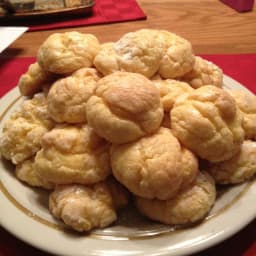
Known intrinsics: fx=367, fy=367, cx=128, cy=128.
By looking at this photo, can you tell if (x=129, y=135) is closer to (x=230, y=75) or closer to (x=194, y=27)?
(x=230, y=75)

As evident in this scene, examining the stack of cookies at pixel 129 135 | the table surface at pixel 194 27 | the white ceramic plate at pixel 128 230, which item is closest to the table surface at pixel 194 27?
the table surface at pixel 194 27

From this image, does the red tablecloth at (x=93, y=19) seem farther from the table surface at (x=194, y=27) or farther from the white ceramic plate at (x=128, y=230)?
the white ceramic plate at (x=128, y=230)

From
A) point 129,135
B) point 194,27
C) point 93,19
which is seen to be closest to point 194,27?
point 194,27

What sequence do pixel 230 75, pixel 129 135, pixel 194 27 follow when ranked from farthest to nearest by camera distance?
pixel 194 27
pixel 230 75
pixel 129 135

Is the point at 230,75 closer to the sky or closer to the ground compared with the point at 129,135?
closer to the ground

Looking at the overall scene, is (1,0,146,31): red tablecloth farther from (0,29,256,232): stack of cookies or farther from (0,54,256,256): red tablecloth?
(0,29,256,232): stack of cookies

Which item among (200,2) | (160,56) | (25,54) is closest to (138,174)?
(160,56)

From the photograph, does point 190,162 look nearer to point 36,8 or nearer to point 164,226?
point 164,226
